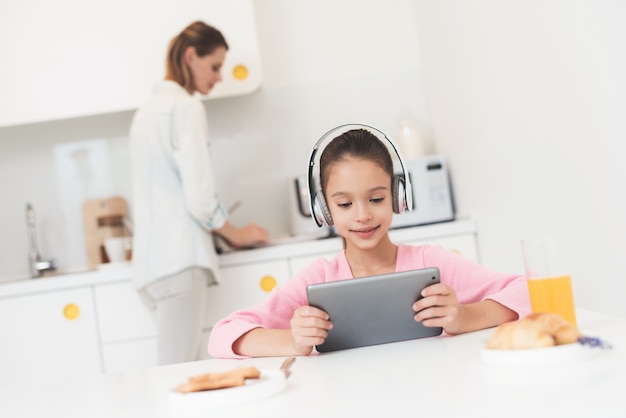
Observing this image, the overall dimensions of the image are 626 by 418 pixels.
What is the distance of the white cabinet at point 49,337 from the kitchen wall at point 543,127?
53.1 inches

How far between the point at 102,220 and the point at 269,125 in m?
0.74

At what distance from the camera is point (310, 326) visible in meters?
1.33

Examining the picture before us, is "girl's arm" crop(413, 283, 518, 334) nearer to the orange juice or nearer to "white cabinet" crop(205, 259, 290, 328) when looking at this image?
the orange juice

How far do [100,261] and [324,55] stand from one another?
118 centimetres

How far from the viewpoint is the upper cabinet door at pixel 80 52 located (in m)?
3.19

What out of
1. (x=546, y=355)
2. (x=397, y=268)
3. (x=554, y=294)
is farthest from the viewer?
(x=397, y=268)

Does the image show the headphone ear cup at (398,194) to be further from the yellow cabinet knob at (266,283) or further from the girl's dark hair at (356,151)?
the yellow cabinet knob at (266,283)

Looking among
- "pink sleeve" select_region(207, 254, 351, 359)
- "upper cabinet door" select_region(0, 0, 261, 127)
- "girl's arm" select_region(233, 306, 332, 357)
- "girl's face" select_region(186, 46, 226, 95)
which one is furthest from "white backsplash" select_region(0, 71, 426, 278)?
"girl's arm" select_region(233, 306, 332, 357)

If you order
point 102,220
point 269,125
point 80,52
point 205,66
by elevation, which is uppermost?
point 80,52

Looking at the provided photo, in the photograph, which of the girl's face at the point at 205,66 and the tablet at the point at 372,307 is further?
the girl's face at the point at 205,66

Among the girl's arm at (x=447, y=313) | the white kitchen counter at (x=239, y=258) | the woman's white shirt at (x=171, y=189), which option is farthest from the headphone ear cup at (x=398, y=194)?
the white kitchen counter at (x=239, y=258)

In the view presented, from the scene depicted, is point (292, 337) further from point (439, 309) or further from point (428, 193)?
point (428, 193)

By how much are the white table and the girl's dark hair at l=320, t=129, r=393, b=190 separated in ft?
1.35

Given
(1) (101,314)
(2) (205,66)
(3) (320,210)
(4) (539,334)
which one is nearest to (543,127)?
(3) (320,210)
